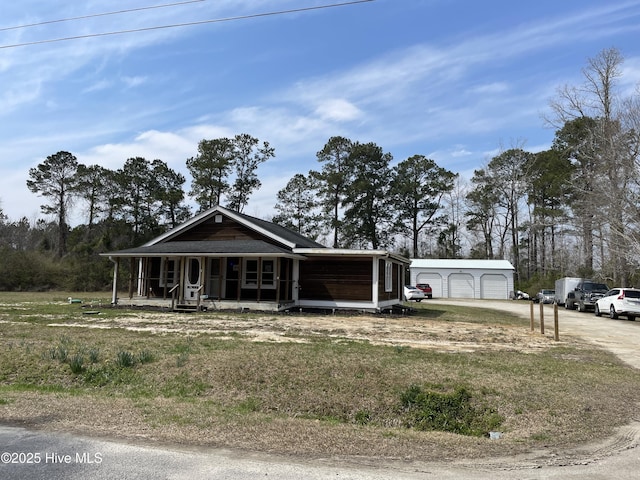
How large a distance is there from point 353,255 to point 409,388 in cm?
1389

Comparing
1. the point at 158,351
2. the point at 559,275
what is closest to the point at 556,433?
the point at 158,351

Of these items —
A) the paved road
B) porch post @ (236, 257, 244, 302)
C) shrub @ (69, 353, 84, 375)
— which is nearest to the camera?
the paved road

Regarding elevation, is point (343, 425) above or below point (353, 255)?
below

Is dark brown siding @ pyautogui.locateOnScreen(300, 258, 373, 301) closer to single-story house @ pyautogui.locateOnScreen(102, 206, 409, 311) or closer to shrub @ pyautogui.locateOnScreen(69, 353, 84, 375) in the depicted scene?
single-story house @ pyautogui.locateOnScreen(102, 206, 409, 311)

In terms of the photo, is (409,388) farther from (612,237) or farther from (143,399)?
(612,237)

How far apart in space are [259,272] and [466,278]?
1352 inches

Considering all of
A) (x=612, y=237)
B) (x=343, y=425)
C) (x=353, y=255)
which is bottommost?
(x=343, y=425)

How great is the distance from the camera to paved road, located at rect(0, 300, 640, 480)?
163 inches

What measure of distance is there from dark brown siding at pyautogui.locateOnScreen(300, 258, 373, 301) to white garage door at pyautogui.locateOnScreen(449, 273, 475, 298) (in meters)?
31.6

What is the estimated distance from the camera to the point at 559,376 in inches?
326

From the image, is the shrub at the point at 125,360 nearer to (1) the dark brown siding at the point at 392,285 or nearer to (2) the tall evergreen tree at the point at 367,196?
(1) the dark brown siding at the point at 392,285

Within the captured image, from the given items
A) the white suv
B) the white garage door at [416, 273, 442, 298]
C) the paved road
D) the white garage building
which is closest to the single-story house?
the white suv

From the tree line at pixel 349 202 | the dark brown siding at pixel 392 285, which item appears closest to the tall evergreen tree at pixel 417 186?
the tree line at pixel 349 202

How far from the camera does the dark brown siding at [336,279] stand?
21250 millimetres
